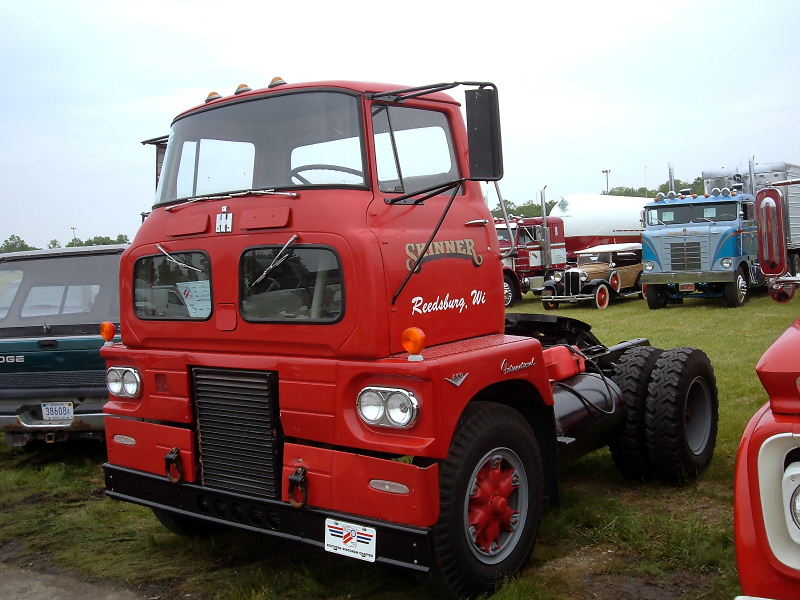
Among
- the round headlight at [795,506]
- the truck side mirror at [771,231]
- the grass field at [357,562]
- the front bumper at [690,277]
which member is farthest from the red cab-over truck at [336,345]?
the front bumper at [690,277]

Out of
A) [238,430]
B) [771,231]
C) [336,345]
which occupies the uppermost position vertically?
[771,231]

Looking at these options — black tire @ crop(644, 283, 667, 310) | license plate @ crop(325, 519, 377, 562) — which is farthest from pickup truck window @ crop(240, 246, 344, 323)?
black tire @ crop(644, 283, 667, 310)

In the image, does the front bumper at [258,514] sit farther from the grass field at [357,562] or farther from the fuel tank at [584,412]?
the fuel tank at [584,412]

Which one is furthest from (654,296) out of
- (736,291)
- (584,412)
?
(584,412)

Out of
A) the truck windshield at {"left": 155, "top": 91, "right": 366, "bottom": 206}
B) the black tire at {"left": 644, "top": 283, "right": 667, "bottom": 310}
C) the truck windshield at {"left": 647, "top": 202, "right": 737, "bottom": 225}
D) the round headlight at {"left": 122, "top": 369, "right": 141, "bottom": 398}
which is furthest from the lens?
the black tire at {"left": 644, "top": 283, "right": 667, "bottom": 310}

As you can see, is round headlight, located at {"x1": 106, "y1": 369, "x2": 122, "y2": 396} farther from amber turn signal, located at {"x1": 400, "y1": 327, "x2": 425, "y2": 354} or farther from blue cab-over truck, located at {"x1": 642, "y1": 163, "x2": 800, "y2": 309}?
blue cab-over truck, located at {"x1": 642, "y1": 163, "x2": 800, "y2": 309}

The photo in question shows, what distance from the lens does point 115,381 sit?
175 inches

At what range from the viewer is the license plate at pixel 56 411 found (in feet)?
19.8

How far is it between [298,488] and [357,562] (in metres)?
0.86

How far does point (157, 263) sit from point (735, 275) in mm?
16120

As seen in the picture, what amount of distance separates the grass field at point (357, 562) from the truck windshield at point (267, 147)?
208 cm

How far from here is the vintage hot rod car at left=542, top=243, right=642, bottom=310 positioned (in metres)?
20.6

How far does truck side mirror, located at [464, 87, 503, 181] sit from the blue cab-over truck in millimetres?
15480

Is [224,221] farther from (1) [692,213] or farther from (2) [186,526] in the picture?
(1) [692,213]
